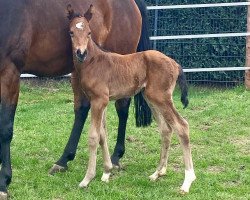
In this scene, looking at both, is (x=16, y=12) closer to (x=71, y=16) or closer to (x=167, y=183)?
(x=71, y=16)

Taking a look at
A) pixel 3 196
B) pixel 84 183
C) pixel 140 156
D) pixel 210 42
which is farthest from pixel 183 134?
pixel 210 42

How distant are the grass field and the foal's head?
1.25 metres

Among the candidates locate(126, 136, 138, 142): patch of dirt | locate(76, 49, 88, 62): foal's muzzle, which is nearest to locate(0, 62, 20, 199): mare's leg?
locate(76, 49, 88, 62): foal's muzzle

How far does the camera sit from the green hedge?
426 inches

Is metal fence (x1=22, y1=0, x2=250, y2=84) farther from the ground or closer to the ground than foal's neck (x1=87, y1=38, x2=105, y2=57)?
closer to the ground

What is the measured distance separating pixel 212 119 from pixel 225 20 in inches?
138

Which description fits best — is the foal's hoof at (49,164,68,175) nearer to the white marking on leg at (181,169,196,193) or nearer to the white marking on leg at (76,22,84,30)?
the white marking on leg at (181,169,196,193)

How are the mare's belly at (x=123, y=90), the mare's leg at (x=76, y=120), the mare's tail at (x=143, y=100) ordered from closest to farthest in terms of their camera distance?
the mare's belly at (x=123, y=90) < the mare's leg at (x=76, y=120) < the mare's tail at (x=143, y=100)

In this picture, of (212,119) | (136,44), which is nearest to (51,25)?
(136,44)

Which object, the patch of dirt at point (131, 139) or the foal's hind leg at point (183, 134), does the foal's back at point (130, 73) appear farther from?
the patch of dirt at point (131, 139)

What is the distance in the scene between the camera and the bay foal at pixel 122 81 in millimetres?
4934

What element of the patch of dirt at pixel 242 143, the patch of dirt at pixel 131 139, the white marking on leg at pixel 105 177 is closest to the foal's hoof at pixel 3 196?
the white marking on leg at pixel 105 177

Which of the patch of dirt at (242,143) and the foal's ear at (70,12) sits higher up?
the foal's ear at (70,12)

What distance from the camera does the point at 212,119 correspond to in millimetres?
8023
